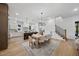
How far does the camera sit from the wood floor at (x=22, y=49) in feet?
7.01

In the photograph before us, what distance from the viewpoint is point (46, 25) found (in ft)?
7.05

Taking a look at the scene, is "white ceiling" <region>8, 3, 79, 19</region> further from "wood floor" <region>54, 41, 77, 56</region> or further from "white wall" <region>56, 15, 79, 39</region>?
"wood floor" <region>54, 41, 77, 56</region>

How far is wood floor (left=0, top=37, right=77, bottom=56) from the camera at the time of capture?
2.14m

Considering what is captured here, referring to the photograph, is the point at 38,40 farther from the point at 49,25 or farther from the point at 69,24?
the point at 69,24

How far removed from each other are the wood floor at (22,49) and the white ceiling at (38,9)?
1.98 ft

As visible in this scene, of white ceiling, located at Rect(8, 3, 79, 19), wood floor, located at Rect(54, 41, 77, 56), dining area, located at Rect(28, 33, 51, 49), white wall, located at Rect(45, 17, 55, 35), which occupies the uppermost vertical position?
white ceiling, located at Rect(8, 3, 79, 19)

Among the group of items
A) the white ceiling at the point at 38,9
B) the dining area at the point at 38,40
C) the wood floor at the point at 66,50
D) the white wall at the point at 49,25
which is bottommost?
the wood floor at the point at 66,50

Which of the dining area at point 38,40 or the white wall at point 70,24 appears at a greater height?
the white wall at point 70,24

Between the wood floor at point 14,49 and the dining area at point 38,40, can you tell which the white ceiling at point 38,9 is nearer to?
the dining area at point 38,40

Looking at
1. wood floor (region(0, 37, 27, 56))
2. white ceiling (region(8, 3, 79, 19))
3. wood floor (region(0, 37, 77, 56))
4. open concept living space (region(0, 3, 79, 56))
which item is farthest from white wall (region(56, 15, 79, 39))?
wood floor (region(0, 37, 27, 56))

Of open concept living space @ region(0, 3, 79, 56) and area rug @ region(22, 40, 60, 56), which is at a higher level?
open concept living space @ region(0, 3, 79, 56)

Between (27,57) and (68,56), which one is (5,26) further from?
(68,56)

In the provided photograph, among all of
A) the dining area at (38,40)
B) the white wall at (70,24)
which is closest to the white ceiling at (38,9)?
the white wall at (70,24)

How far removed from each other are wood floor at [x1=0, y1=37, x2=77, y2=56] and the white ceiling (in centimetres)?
60
